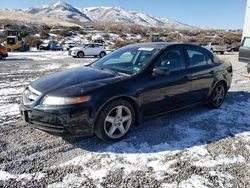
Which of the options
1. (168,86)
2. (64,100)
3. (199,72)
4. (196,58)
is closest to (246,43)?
(196,58)

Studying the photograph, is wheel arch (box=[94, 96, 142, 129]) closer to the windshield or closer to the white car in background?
the windshield

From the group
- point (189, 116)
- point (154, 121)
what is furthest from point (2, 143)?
point (189, 116)

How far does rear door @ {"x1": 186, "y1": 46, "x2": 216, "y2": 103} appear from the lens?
5176mm

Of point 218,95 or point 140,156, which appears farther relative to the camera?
point 218,95

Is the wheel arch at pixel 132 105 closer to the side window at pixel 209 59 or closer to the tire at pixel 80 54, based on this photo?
the side window at pixel 209 59

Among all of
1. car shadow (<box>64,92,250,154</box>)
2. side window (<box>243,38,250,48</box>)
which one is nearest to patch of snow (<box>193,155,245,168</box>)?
car shadow (<box>64,92,250,154</box>)

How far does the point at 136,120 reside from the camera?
438 centimetres

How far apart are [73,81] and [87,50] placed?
20.3 metres

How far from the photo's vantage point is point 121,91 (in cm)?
403

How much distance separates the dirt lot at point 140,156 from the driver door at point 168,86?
0.43 m

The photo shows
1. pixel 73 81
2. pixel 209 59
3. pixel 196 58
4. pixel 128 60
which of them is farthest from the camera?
pixel 209 59

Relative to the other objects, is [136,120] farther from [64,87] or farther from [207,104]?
[207,104]

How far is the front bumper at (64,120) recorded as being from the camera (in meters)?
3.68

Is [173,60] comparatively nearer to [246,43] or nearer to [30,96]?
[30,96]
